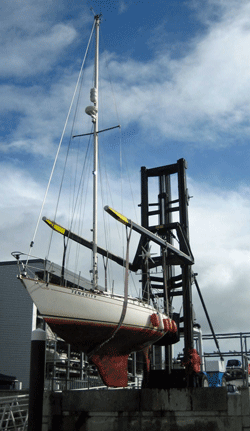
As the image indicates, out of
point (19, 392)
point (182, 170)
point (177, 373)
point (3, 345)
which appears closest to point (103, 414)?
point (177, 373)

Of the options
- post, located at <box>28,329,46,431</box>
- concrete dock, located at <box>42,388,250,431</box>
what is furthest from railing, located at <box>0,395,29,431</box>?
post, located at <box>28,329,46,431</box>

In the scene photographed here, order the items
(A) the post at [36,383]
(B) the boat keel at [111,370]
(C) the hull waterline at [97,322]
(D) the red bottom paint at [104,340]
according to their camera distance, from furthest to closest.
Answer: (B) the boat keel at [111,370] < (D) the red bottom paint at [104,340] < (C) the hull waterline at [97,322] < (A) the post at [36,383]

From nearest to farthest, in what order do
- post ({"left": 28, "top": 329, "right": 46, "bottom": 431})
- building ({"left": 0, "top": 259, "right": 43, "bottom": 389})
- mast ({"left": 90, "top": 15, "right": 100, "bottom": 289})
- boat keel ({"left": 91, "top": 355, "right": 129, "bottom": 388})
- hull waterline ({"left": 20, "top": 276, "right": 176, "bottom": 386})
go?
post ({"left": 28, "top": 329, "right": 46, "bottom": 431}) → hull waterline ({"left": 20, "top": 276, "right": 176, "bottom": 386}) → boat keel ({"left": 91, "top": 355, "right": 129, "bottom": 388}) → mast ({"left": 90, "top": 15, "right": 100, "bottom": 289}) → building ({"left": 0, "top": 259, "right": 43, "bottom": 389})

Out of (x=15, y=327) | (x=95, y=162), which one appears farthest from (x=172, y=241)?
(x=15, y=327)

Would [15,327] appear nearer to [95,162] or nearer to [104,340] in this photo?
[95,162]

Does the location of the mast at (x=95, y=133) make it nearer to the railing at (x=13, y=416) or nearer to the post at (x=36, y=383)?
the post at (x=36, y=383)

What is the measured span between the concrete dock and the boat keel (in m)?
1.32

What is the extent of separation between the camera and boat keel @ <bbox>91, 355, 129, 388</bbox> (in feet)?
45.7

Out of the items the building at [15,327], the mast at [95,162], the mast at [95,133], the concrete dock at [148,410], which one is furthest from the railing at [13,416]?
the building at [15,327]

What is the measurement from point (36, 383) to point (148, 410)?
9.96 feet

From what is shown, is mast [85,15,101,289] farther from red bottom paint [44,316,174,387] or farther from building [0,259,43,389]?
building [0,259,43,389]

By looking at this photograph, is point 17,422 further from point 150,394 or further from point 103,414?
point 150,394

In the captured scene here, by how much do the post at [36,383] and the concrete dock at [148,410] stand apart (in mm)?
1122

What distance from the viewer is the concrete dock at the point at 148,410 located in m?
11.8
